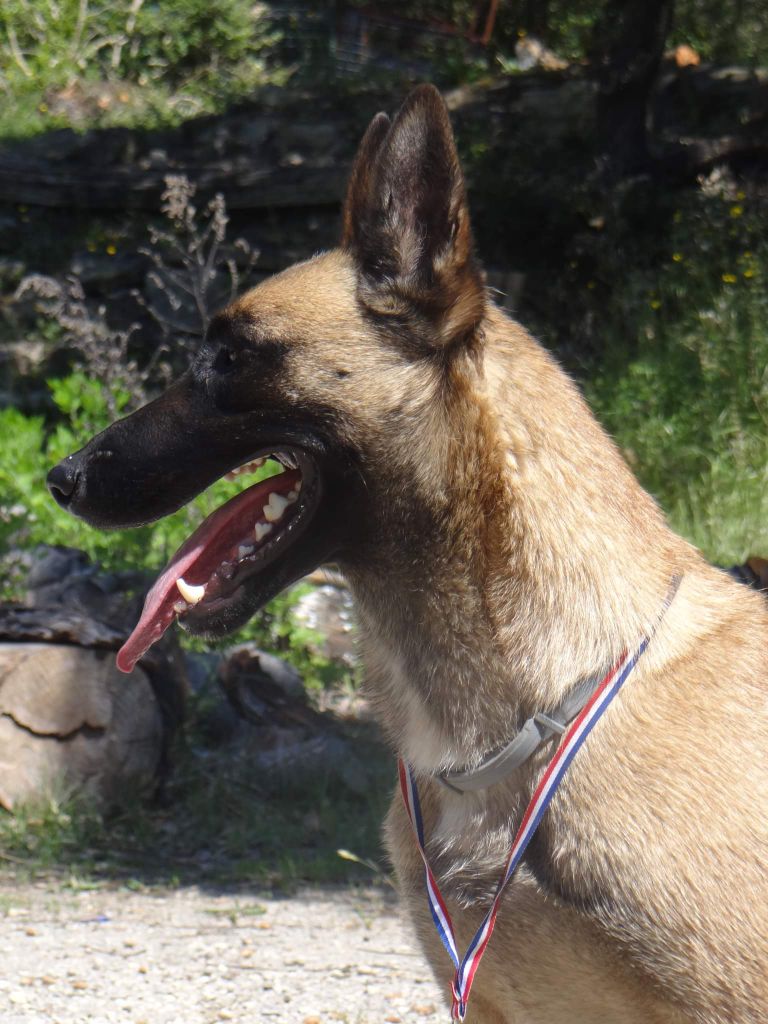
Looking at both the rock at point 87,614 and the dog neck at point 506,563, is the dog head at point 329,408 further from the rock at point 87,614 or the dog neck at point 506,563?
the rock at point 87,614

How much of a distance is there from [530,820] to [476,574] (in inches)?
17.5

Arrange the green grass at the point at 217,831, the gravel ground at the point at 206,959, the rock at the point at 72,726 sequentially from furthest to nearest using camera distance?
the rock at the point at 72,726 < the green grass at the point at 217,831 < the gravel ground at the point at 206,959

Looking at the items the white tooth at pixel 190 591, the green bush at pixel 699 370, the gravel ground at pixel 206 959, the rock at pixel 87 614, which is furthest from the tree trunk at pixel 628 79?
the white tooth at pixel 190 591

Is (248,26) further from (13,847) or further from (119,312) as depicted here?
(13,847)

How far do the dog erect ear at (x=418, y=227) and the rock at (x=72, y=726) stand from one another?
2.71 metres

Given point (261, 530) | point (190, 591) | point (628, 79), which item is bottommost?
point (190, 591)

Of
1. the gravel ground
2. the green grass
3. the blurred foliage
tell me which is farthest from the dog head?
the blurred foliage

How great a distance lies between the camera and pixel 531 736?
7.14 feet

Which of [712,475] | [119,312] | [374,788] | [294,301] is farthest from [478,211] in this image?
[294,301]

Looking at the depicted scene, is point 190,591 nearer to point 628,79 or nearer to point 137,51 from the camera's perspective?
point 628,79

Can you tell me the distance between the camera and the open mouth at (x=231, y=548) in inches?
91.4

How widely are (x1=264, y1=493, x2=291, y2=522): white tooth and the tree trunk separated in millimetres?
7334

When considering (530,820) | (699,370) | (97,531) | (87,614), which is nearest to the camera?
(530,820)

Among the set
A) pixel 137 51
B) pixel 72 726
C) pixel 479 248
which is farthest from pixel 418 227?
pixel 137 51
